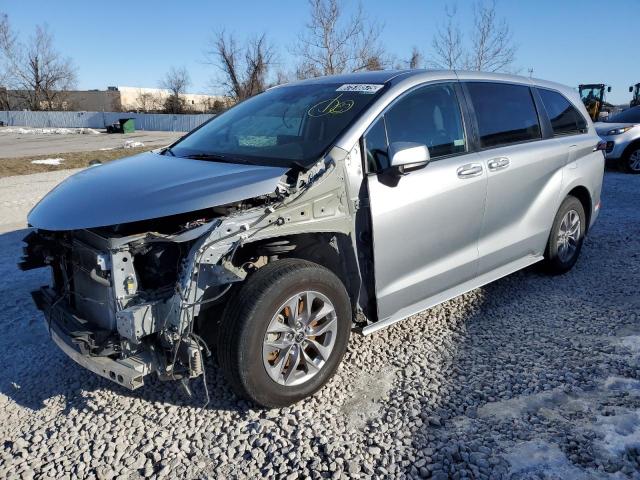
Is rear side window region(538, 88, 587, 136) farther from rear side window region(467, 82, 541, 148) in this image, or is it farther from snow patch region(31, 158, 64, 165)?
snow patch region(31, 158, 64, 165)

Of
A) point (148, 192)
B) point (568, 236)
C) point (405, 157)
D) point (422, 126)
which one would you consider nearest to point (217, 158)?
point (148, 192)

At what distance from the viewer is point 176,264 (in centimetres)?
279

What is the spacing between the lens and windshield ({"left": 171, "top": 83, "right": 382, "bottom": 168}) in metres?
3.17

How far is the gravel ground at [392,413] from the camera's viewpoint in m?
2.45

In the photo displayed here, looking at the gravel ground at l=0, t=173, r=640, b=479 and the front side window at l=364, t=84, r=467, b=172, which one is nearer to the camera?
the gravel ground at l=0, t=173, r=640, b=479

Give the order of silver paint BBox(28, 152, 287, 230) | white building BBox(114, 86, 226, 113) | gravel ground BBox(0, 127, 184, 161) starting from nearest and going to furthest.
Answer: silver paint BBox(28, 152, 287, 230) → gravel ground BBox(0, 127, 184, 161) → white building BBox(114, 86, 226, 113)

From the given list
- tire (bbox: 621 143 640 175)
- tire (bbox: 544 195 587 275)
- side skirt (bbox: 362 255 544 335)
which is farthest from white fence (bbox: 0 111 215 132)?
side skirt (bbox: 362 255 544 335)

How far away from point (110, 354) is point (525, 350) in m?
2.66

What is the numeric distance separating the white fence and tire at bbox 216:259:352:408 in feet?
123

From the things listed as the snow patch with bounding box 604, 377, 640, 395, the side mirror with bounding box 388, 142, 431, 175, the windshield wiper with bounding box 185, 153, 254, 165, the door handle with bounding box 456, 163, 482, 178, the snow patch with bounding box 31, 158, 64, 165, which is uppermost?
the snow patch with bounding box 31, 158, 64, 165

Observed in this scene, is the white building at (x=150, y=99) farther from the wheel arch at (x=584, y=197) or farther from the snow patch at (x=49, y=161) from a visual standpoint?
the wheel arch at (x=584, y=197)

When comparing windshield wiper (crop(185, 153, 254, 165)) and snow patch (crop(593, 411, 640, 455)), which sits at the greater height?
windshield wiper (crop(185, 153, 254, 165))

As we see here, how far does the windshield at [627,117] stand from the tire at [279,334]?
11726 millimetres

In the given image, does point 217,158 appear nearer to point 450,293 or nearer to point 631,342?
point 450,293
